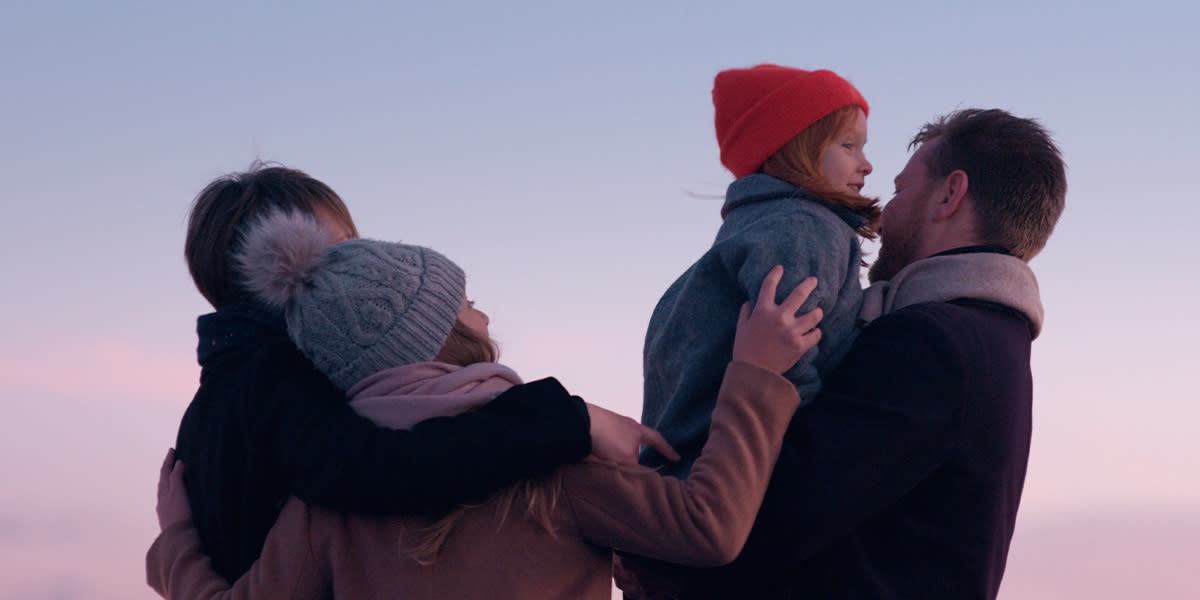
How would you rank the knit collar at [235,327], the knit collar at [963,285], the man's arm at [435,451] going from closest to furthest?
1. the man's arm at [435,451]
2. the knit collar at [235,327]
3. the knit collar at [963,285]

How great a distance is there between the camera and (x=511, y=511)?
2633 millimetres

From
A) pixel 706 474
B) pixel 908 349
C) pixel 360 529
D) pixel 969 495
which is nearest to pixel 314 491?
pixel 360 529

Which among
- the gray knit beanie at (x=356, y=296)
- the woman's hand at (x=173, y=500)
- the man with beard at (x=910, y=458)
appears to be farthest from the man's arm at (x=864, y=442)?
the woman's hand at (x=173, y=500)

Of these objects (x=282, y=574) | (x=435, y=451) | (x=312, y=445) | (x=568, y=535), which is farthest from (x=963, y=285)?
(x=282, y=574)

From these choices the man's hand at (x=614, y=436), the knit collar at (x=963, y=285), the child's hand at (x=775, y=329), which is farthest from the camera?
the knit collar at (x=963, y=285)

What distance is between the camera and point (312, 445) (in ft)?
8.57

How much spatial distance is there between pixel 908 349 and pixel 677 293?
0.81m

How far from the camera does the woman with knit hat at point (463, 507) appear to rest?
8.59 ft

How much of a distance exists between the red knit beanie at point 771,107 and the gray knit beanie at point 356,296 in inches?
51.2

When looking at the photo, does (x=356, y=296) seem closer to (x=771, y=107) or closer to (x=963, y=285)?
(x=771, y=107)

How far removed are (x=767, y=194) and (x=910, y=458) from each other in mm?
969

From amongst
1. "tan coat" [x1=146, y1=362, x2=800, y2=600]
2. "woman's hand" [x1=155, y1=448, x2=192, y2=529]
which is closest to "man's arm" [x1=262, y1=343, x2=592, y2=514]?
"tan coat" [x1=146, y1=362, x2=800, y2=600]

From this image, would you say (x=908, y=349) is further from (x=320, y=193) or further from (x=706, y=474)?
(x=320, y=193)

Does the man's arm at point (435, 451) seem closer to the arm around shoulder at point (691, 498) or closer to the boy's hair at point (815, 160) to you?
the arm around shoulder at point (691, 498)
